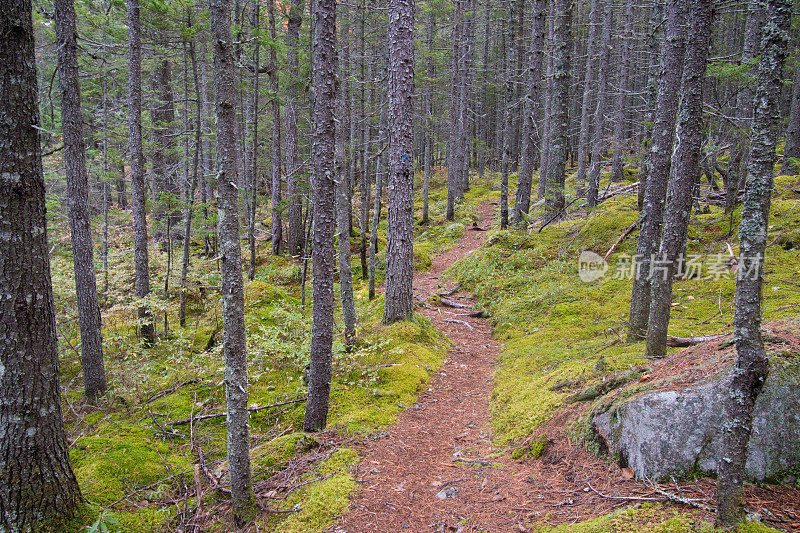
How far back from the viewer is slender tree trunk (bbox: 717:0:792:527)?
8.19ft

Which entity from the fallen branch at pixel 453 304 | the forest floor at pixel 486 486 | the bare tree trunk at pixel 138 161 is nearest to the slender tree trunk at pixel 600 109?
the fallen branch at pixel 453 304

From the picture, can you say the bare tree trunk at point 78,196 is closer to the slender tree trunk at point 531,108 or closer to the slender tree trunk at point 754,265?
the slender tree trunk at point 754,265

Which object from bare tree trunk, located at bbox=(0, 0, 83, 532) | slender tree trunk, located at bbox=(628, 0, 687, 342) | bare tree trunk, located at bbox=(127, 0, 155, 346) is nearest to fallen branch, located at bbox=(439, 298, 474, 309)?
slender tree trunk, located at bbox=(628, 0, 687, 342)

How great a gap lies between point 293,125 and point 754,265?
15.0m

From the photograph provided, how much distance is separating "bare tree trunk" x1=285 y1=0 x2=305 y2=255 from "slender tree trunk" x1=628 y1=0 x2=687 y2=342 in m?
8.93

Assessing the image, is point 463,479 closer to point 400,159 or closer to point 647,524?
point 647,524

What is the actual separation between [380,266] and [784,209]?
37.0 feet

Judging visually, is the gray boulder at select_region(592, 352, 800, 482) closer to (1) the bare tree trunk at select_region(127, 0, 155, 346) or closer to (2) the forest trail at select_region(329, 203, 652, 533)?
Result: (2) the forest trail at select_region(329, 203, 652, 533)

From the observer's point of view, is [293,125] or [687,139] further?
[293,125]

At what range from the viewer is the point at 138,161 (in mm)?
10164

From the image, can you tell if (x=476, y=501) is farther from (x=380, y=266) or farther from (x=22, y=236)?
(x=380, y=266)

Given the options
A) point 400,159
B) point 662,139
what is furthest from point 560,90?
point 662,139

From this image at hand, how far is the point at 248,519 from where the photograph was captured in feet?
13.6

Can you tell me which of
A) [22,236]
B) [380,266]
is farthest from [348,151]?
[22,236]
